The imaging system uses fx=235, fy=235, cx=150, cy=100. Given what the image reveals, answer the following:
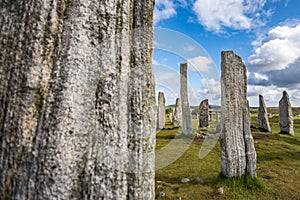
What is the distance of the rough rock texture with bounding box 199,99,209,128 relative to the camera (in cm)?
2202

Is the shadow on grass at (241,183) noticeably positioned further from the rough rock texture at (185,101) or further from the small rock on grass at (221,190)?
the rough rock texture at (185,101)

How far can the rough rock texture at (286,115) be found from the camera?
59.8 feet

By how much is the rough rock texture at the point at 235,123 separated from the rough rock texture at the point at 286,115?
1364cm

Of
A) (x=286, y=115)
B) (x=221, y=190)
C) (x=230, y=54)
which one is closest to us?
(x=221, y=190)

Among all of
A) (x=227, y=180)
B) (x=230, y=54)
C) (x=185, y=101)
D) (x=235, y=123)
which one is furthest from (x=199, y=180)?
(x=185, y=101)

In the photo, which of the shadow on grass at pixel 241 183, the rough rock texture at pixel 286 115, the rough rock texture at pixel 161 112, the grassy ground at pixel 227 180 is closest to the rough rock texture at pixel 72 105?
→ the grassy ground at pixel 227 180

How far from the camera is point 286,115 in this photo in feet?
60.3

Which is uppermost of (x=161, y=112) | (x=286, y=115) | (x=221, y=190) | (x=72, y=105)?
(x=161, y=112)

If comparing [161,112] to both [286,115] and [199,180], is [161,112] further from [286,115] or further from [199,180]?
[199,180]

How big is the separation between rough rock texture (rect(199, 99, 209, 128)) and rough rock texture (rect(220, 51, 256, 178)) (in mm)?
15147

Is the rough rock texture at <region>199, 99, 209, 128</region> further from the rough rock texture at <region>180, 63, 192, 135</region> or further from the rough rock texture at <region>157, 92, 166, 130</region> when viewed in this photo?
the rough rock texture at <region>180, 63, 192, 135</region>

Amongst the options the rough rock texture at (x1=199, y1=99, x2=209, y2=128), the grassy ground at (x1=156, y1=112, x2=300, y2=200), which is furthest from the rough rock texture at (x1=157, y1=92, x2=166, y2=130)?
the grassy ground at (x1=156, y1=112, x2=300, y2=200)

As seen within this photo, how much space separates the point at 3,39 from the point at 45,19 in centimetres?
38

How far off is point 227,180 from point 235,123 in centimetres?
166
